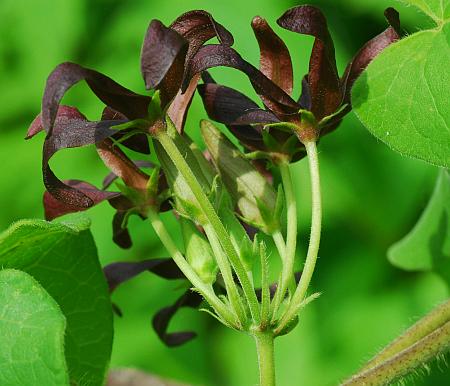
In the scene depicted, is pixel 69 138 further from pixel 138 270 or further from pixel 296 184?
pixel 296 184

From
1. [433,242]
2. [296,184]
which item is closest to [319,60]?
[433,242]

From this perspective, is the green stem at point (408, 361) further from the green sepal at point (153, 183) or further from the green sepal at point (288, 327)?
the green sepal at point (153, 183)

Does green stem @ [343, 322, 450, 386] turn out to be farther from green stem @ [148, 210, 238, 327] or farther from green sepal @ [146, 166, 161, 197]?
green sepal @ [146, 166, 161, 197]

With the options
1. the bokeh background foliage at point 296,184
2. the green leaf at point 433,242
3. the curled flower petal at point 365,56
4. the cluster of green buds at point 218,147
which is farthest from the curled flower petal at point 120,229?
the bokeh background foliage at point 296,184

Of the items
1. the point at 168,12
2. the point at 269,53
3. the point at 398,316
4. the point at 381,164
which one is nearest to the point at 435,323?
the point at 269,53

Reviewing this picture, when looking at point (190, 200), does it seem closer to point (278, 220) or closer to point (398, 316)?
point (278, 220)

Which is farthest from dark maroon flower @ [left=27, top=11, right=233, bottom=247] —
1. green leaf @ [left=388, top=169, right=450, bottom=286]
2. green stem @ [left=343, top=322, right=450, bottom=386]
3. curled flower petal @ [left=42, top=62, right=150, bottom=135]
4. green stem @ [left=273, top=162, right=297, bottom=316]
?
green leaf @ [left=388, top=169, right=450, bottom=286]

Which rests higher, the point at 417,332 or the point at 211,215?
the point at 211,215
